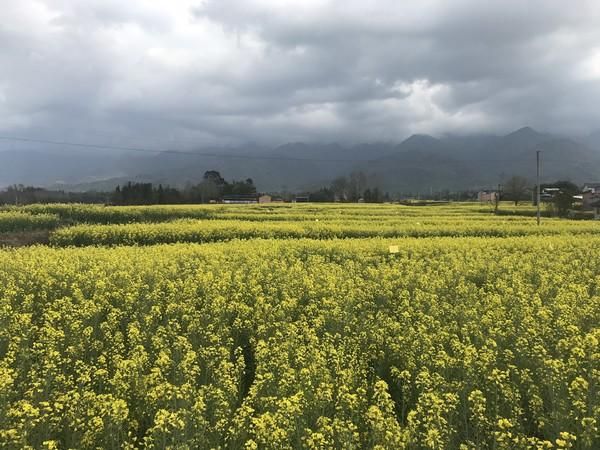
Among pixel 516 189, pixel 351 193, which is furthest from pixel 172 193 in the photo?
pixel 516 189

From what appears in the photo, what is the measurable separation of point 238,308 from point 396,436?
4.86m

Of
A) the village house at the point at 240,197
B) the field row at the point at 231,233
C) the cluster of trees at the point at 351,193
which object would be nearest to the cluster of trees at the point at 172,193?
the village house at the point at 240,197

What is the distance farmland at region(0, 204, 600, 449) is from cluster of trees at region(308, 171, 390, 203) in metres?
91.1

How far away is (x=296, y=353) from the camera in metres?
6.23

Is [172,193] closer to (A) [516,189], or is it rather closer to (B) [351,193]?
(B) [351,193]

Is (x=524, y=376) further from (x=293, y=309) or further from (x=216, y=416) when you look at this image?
(x=293, y=309)

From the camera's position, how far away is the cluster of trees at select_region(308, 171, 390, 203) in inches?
4136

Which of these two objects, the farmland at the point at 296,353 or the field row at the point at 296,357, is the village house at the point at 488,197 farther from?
the field row at the point at 296,357

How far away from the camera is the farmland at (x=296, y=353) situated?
15.0ft

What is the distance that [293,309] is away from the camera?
878 centimetres

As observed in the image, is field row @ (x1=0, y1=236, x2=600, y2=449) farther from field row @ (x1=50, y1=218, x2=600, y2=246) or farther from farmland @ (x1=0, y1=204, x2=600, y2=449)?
field row @ (x1=50, y1=218, x2=600, y2=246)

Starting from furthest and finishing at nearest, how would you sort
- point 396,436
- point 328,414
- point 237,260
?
point 237,260, point 328,414, point 396,436

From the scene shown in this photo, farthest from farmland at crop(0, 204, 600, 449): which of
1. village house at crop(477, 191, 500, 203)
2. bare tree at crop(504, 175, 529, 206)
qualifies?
bare tree at crop(504, 175, 529, 206)

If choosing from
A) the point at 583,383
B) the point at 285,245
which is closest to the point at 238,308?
the point at 583,383
